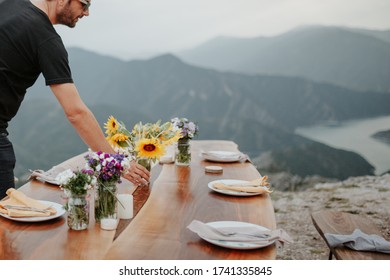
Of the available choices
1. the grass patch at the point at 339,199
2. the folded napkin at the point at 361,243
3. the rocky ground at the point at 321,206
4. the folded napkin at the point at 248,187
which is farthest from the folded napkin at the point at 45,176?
the grass patch at the point at 339,199

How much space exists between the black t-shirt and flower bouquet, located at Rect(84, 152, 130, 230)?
0.48 metres

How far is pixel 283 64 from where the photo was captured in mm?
11352

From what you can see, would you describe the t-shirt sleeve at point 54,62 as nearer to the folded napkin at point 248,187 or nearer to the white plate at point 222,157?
the folded napkin at point 248,187

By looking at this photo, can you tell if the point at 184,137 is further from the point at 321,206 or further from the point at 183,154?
the point at 321,206

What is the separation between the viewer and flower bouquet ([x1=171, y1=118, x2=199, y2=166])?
7.37ft

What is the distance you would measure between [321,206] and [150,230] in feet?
12.1

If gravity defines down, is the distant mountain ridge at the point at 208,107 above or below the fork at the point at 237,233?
below

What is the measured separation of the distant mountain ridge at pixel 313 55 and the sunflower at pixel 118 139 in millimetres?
6391

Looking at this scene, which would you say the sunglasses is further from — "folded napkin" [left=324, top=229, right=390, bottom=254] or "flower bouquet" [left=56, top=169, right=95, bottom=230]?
"folded napkin" [left=324, top=229, right=390, bottom=254]

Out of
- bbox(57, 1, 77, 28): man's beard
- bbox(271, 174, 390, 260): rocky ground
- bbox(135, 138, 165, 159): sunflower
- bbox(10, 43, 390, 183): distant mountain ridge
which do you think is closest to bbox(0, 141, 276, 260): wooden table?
bbox(135, 138, 165, 159): sunflower

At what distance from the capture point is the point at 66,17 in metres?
1.86

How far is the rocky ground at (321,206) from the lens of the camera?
11.5 ft

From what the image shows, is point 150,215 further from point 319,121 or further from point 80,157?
point 319,121

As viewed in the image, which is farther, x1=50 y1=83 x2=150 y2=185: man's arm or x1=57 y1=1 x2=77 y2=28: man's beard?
x1=57 y1=1 x2=77 y2=28: man's beard
